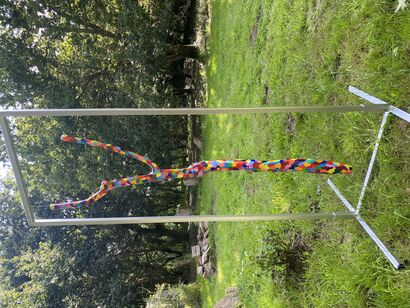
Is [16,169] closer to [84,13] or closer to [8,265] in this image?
[84,13]

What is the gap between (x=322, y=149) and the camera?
9.77 ft

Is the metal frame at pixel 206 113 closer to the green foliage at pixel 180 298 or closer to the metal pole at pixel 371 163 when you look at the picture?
the metal pole at pixel 371 163

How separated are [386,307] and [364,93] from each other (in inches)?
47.3

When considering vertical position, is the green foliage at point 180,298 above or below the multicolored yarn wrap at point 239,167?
below

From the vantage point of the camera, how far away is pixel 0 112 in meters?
1.96

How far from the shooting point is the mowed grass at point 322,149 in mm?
2158

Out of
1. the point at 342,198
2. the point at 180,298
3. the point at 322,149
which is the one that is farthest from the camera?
the point at 180,298

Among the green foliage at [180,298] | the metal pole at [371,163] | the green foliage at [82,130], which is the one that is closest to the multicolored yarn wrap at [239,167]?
the metal pole at [371,163]

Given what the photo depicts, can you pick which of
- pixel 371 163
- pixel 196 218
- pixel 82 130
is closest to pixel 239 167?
pixel 196 218

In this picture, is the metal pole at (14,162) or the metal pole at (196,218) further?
the metal pole at (196,218)

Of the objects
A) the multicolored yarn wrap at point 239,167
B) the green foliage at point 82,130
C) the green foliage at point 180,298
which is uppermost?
the multicolored yarn wrap at point 239,167

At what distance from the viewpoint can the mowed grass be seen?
2158 millimetres

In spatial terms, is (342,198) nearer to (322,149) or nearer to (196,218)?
(322,149)

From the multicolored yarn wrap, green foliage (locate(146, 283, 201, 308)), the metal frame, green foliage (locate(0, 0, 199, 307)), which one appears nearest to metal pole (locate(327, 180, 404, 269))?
the metal frame
